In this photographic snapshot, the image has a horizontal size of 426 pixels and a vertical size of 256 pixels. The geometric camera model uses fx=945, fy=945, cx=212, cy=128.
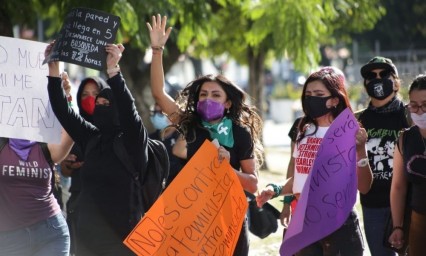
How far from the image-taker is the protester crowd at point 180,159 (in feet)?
17.0

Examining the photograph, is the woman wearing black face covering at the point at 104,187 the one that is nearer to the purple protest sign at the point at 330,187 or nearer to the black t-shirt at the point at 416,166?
the purple protest sign at the point at 330,187

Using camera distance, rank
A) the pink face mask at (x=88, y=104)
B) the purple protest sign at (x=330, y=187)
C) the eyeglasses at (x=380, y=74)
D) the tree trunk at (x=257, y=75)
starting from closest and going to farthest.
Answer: the purple protest sign at (x=330, y=187) < the eyeglasses at (x=380, y=74) < the pink face mask at (x=88, y=104) < the tree trunk at (x=257, y=75)

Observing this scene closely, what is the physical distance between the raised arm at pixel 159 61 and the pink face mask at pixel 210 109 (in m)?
0.20

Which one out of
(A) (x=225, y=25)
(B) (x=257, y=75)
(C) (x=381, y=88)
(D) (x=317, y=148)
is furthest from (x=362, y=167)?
(B) (x=257, y=75)

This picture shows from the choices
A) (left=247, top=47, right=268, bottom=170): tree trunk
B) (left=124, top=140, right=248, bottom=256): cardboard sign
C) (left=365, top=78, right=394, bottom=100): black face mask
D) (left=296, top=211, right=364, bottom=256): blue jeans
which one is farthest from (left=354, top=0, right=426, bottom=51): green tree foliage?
(left=124, top=140, right=248, bottom=256): cardboard sign

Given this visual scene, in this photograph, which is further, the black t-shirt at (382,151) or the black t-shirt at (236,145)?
the black t-shirt at (382,151)

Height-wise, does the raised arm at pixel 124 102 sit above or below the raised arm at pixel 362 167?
above

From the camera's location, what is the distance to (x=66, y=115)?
535 centimetres

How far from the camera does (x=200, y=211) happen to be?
5270mm

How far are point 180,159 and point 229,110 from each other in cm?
43

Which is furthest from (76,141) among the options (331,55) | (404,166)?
(331,55)

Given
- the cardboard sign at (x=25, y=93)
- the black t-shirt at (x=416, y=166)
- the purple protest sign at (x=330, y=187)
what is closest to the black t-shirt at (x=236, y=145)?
the purple protest sign at (x=330, y=187)

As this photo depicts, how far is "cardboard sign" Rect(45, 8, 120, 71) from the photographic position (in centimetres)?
523

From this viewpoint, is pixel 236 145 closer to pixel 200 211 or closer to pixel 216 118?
pixel 216 118
